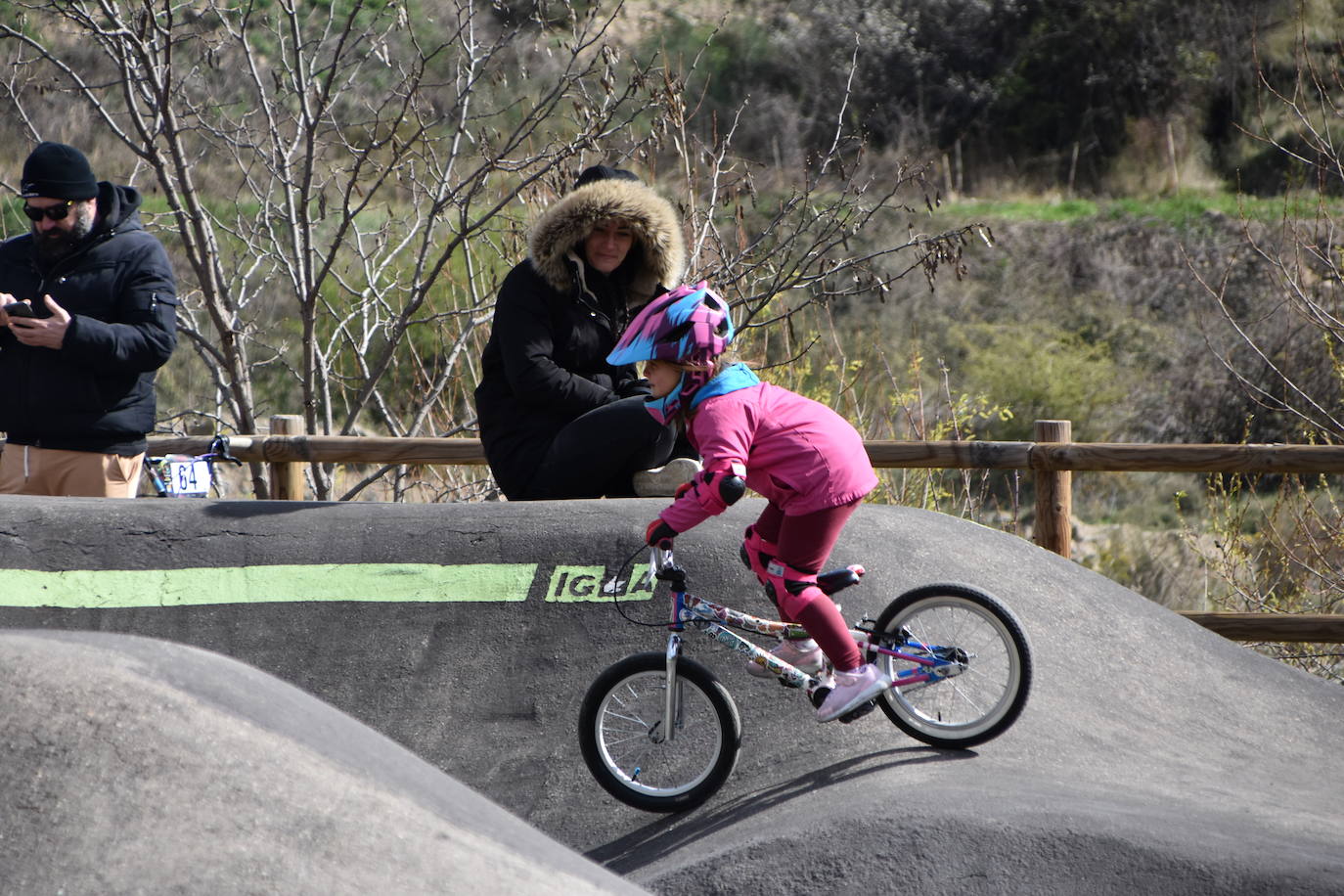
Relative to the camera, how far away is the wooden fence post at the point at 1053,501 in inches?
272

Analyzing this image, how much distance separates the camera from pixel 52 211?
18.5 feet

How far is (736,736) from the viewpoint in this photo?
4363 mm

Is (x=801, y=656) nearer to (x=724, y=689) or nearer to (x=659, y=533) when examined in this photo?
(x=724, y=689)

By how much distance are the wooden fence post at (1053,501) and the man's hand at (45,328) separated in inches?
179

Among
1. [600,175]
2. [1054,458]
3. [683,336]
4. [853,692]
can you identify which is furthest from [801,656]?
[1054,458]

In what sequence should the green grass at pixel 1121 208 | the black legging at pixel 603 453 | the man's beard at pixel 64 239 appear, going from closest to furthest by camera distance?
the black legging at pixel 603 453 → the man's beard at pixel 64 239 → the green grass at pixel 1121 208

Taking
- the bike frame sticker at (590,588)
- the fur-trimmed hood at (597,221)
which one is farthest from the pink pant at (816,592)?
the fur-trimmed hood at (597,221)

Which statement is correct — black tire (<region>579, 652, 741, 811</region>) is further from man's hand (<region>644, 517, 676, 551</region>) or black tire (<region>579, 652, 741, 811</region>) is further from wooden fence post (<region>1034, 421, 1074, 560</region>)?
wooden fence post (<region>1034, 421, 1074, 560</region>)

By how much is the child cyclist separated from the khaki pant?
276 centimetres

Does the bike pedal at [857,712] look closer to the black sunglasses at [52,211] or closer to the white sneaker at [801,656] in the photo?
the white sneaker at [801,656]

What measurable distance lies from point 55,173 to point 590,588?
278cm

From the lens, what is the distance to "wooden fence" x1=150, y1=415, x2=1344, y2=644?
6641 millimetres

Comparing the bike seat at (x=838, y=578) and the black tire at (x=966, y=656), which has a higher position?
the bike seat at (x=838, y=578)

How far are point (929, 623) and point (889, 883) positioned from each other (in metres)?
1.09
